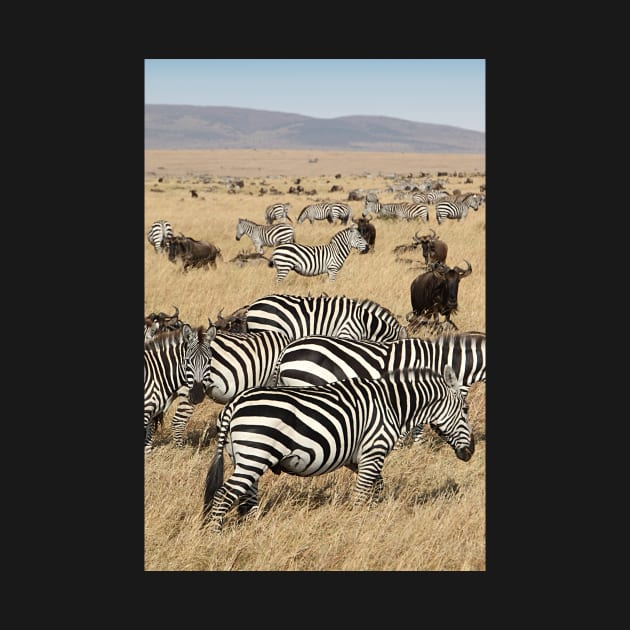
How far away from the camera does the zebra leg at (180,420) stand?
11.1m

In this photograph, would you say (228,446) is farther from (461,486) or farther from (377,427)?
(461,486)

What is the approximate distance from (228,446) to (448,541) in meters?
2.43

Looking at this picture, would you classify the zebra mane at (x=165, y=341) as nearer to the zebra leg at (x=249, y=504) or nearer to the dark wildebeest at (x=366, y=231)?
the zebra leg at (x=249, y=504)

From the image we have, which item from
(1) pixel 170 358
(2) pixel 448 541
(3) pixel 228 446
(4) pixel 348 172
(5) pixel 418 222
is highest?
(4) pixel 348 172

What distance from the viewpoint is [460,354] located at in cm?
1152

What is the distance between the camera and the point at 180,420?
36.4 feet

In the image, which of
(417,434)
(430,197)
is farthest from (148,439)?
(430,197)

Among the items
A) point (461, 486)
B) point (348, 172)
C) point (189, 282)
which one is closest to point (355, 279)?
point (189, 282)

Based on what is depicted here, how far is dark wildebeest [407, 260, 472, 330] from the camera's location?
53.7 feet

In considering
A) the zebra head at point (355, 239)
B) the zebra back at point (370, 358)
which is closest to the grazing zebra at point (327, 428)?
the zebra back at point (370, 358)

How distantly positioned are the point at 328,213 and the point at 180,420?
26016 millimetres

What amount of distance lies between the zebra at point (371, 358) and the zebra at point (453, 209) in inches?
914

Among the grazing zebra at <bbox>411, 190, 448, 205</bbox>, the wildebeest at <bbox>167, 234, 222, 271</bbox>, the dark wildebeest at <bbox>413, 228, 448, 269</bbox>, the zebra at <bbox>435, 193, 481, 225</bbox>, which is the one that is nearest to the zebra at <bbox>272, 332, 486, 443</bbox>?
the dark wildebeest at <bbox>413, 228, 448, 269</bbox>

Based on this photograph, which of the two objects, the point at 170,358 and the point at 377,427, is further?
the point at 170,358
